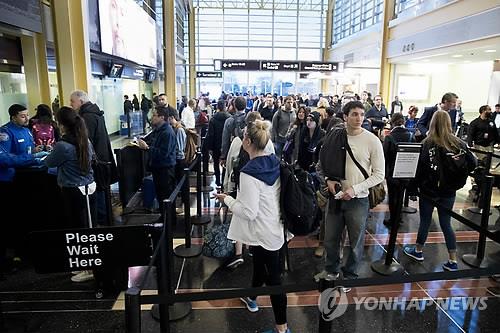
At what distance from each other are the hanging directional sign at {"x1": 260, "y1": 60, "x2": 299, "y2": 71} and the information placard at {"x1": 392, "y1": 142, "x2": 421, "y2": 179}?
15.5m

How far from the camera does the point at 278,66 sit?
1867cm

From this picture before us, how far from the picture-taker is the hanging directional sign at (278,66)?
60.8ft

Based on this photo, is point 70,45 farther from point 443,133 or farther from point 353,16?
point 353,16

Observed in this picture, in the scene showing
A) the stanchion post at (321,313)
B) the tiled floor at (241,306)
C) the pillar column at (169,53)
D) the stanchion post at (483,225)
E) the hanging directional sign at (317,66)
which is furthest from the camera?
the pillar column at (169,53)

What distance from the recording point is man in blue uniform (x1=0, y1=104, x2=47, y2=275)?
401 cm

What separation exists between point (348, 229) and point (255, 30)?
28347mm

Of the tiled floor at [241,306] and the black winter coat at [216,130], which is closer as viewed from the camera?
the tiled floor at [241,306]

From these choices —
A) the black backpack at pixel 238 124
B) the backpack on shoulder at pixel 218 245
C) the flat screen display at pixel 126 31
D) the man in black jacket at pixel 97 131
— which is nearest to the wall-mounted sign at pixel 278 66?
the flat screen display at pixel 126 31

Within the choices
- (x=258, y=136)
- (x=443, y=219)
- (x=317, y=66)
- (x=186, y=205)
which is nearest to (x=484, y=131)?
(x=443, y=219)

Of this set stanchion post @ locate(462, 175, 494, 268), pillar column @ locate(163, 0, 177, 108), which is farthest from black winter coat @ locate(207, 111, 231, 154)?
pillar column @ locate(163, 0, 177, 108)

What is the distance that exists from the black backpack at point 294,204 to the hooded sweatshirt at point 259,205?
5cm

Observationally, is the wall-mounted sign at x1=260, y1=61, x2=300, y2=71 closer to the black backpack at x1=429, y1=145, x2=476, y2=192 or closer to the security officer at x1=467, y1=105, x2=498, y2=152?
the security officer at x1=467, y1=105, x2=498, y2=152

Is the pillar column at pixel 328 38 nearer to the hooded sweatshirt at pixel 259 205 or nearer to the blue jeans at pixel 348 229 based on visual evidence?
the blue jeans at pixel 348 229

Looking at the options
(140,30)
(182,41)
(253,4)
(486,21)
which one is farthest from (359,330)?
(253,4)
